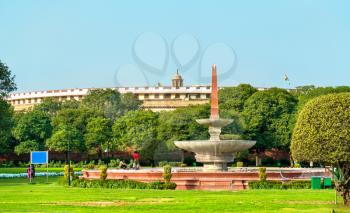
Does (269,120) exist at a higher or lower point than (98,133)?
higher

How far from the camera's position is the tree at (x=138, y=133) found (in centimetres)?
7331

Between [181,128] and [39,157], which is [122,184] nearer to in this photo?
[39,157]

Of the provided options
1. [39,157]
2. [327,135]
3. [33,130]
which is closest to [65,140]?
[33,130]

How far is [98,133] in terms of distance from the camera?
260ft

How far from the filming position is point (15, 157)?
274 feet

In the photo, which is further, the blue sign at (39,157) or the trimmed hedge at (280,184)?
the blue sign at (39,157)

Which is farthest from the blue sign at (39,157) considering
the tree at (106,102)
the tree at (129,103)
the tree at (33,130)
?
the tree at (129,103)

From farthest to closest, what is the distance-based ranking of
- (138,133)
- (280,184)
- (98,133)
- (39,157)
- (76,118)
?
(76,118)
(98,133)
(138,133)
(39,157)
(280,184)

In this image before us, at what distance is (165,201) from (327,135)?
621cm

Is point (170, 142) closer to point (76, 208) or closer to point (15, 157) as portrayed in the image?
point (15, 157)

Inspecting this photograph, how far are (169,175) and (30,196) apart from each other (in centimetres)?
741

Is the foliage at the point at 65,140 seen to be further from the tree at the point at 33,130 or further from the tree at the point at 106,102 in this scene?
the tree at the point at 106,102

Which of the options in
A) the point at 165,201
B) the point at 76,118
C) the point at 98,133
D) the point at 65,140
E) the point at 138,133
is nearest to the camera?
the point at 165,201

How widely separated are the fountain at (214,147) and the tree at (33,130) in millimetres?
42133
